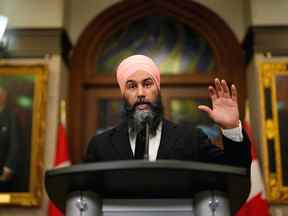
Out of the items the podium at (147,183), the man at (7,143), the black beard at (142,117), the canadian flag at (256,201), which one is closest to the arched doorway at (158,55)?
the man at (7,143)

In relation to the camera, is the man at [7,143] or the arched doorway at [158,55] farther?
the arched doorway at [158,55]

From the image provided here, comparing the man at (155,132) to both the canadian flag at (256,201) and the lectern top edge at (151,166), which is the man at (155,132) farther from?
the canadian flag at (256,201)

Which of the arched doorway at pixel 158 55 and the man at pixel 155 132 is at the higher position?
the arched doorway at pixel 158 55

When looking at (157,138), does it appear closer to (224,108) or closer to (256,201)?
(224,108)

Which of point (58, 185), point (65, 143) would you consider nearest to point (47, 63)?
point (65, 143)

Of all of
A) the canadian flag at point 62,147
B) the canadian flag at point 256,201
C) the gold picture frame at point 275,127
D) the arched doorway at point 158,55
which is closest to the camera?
the canadian flag at point 256,201

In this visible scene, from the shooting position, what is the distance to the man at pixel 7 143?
5418 mm

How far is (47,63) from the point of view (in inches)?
229

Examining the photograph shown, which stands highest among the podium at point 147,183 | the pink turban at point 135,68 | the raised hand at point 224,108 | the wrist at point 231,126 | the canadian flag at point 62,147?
the canadian flag at point 62,147

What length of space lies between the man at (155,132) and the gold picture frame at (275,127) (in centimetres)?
325

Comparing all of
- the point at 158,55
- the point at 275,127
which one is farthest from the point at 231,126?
the point at 158,55

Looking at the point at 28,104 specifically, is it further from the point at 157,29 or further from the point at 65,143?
the point at 157,29

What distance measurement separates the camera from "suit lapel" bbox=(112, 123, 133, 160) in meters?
2.05

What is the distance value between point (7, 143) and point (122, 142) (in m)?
3.73
